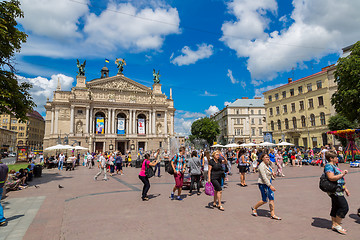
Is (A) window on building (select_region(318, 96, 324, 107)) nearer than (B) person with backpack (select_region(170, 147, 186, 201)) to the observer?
No

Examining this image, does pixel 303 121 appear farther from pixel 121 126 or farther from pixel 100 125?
pixel 100 125

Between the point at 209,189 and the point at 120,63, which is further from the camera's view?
the point at 120,63

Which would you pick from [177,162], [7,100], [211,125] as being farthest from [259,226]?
[211,125]

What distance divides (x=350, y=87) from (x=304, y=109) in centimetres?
2059

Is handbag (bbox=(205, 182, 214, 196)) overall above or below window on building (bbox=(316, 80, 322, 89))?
below

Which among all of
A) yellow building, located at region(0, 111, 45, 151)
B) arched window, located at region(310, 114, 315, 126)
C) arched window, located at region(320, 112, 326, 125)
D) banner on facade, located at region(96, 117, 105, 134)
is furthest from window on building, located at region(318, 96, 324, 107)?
yellow building, located at region(0, 111, 45, 151)

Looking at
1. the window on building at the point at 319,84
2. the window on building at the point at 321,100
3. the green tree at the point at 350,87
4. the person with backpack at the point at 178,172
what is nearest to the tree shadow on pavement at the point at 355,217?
the person with backpack at the point at 178,172

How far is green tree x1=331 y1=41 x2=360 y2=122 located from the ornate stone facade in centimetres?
3779

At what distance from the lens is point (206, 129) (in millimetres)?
72938

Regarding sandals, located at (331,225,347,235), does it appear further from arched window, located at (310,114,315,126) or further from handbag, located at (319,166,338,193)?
arched window, located at (310,114,315,126)

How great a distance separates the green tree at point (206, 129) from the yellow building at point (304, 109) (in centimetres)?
2528

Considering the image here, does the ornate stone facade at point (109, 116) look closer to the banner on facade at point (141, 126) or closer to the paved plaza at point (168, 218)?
the banner on facade at point (141, 126)

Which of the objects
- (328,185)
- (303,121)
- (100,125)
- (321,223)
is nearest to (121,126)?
(100,125)

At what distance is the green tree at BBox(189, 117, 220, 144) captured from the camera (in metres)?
72.9
